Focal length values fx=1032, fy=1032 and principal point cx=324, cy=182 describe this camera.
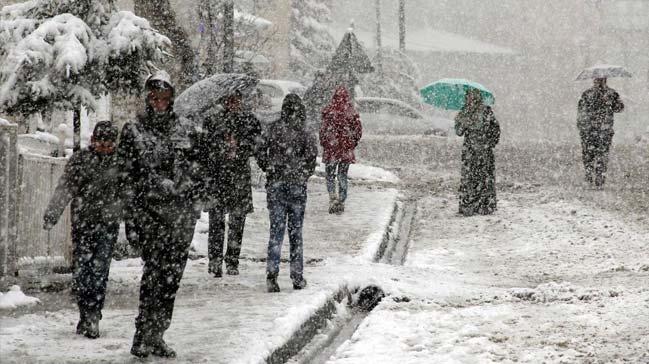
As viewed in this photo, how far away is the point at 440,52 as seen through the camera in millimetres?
53438

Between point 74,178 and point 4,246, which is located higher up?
point 74,178

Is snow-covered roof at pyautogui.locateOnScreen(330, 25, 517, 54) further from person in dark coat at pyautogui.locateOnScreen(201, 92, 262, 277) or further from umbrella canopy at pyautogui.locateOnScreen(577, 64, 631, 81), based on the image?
person in dark coat at pyautogui.locateOnScreen(201, 92, 262, 277)

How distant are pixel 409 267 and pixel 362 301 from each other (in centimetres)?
193

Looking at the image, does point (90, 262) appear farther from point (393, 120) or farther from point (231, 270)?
point (393, 120)

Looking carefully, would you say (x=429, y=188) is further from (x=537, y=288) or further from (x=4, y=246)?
(x=4, y=246)

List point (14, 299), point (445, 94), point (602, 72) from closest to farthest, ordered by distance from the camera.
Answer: point (14, 299) < point (445, 94) < point (602, 72)

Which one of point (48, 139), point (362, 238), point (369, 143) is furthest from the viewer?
point (369, 143)

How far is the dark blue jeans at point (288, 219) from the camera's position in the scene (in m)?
9.16

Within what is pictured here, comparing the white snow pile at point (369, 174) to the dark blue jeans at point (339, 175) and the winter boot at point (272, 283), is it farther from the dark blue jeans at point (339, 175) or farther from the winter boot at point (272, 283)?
the winter boot at point (272, 283)

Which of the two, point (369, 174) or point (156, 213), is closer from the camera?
point (156, 213)

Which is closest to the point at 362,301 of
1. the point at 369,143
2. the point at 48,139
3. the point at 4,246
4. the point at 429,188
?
the point at 4,246

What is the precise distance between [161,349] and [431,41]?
49.8 m

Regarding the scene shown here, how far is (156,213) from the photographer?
21.6 feet

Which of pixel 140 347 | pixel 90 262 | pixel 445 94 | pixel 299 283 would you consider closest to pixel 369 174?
pixel 445 94
